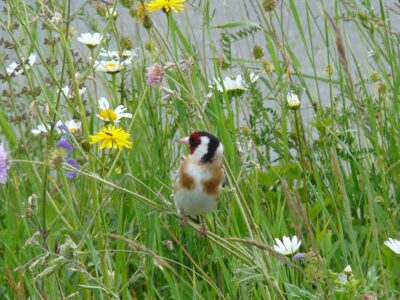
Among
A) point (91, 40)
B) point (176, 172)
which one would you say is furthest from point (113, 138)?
point (91, 40)

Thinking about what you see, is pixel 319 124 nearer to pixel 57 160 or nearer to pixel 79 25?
pixel 57 160

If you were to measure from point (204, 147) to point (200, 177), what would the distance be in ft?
0.25

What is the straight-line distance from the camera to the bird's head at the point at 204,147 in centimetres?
239

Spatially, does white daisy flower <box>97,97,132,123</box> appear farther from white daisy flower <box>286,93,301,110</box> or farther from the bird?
white daisy flower <box>286,93,301,110</box>

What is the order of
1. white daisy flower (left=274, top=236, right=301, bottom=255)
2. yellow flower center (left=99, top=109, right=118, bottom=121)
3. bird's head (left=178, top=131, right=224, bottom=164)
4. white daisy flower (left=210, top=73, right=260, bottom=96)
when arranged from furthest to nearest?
white daisy flower (left=210, top=73, right=260, bottom=96) → yellow flower center (left=99, top=109, right=118, bottom=121) → white daisy flower (left=274, top=236, right=301, bottom=255) → bird's head (left=178, top=131, right=224, bottom=164)

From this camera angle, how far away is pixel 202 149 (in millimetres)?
2426

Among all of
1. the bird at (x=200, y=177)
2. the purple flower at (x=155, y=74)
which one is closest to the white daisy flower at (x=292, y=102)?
the bird at (x=200, y=177)

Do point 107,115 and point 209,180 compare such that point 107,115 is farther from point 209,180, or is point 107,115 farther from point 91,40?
point 91,40

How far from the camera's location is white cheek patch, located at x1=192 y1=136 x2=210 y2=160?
2400mm

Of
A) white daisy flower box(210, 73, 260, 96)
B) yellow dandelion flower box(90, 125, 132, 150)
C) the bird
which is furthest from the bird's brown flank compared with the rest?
white daisy flower box(210, 73, 260, 96)

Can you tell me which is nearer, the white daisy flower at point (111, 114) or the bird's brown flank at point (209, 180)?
the bird's brown flank at point (209, 180)

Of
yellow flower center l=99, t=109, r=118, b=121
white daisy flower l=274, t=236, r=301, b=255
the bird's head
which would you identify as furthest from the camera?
yellow flower center l=99, t=109, r=118, b=121

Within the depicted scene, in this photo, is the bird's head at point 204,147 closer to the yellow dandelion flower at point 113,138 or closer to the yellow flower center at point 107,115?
the yellow dandelion flower at point 113,138

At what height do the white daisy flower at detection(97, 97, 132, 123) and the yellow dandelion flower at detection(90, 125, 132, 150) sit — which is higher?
the white daisy flower at detection(97, 97, 132, 123)
